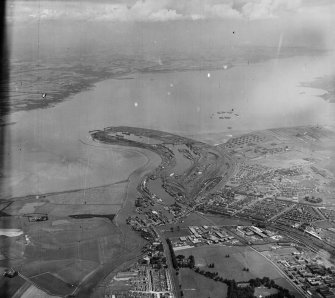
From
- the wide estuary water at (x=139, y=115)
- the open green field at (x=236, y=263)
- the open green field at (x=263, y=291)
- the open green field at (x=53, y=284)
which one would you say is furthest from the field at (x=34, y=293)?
the wide estuary water at (x=139, y=115)

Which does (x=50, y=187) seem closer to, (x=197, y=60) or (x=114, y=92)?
(x=114, y=92)

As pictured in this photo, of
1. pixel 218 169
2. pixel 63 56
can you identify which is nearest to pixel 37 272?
pixel 218 169

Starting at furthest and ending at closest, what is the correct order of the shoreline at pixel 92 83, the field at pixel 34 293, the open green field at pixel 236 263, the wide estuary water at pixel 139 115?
1. the shoreline at pixel 92 83
2. the wide estuary water at pixel 139 115
3. the open green field at pixel 236 263
4. the field at pixel 34 293

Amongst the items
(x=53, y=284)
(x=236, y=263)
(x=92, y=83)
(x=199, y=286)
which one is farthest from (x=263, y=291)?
(x=92, y=83)

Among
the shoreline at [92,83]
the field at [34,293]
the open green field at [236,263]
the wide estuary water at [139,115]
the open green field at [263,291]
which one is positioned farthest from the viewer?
the shoreline at [92,83]

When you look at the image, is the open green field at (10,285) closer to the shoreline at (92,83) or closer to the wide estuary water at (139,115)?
the wide estuary water at (139,115)

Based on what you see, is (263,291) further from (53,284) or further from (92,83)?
(92,83)

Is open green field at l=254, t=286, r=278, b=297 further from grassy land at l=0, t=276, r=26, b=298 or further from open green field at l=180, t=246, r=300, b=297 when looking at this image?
grassy land at l=0, t=276, r=26, b=298

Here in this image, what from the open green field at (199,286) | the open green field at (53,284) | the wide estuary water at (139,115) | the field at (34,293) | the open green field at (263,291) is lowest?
the field at (34,293)
